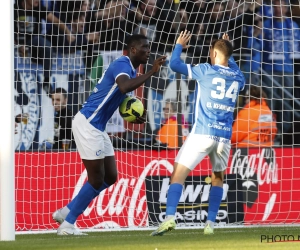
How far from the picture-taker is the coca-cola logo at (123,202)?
1206 centimetres

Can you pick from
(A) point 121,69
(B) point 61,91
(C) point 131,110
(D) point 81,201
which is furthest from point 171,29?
(D) point 81,201

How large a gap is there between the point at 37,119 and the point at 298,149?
370 centimetres

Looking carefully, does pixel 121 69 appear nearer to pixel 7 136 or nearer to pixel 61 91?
pixel 7 136

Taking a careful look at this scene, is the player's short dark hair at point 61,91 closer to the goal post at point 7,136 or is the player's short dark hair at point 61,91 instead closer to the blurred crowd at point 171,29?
the blurred crowd at point 171,29

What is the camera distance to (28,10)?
42.7ft

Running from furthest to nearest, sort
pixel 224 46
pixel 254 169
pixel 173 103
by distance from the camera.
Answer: pixel 173 103, pixel 254 169, pixel 224 46

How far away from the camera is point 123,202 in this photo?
12.2 meters

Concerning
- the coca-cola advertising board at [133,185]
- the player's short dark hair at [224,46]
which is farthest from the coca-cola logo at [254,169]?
A: the player's short dark hair at [224,46]

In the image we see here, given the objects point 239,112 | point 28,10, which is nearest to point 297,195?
point 239,112

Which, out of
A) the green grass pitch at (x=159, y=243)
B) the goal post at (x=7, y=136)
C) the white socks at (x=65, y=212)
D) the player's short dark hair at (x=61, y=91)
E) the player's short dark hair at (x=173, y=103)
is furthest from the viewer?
the player's short dark hair at (x=173, y=103)

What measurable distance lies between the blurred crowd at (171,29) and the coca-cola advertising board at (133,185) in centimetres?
96

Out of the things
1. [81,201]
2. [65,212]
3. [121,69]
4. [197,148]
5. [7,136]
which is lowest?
[65,212]

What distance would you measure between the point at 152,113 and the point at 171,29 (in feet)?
4.13

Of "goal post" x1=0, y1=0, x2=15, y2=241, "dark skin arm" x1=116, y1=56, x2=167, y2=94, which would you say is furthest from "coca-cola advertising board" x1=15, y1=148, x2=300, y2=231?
"dark skin arm" x1=116, y1=56, x2=167, y2=94
